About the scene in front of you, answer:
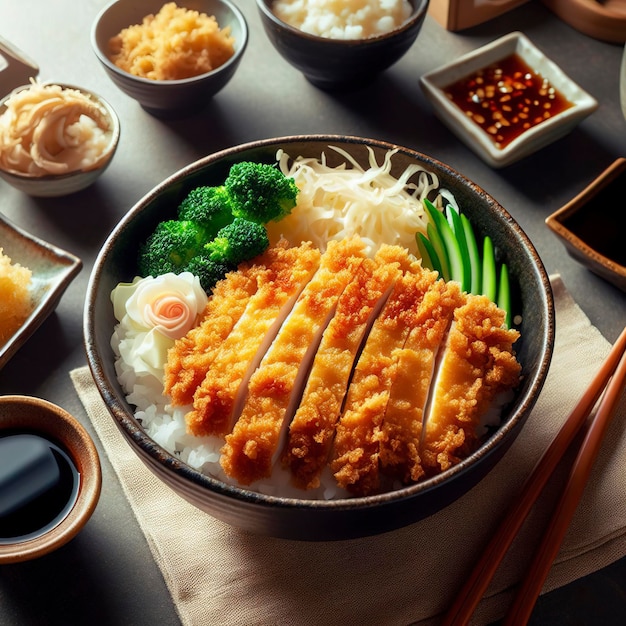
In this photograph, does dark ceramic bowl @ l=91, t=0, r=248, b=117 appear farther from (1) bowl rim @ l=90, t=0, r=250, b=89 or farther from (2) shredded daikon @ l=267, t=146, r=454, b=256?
(2) shredded daikon @ l=267, t=146, r=454, b=256

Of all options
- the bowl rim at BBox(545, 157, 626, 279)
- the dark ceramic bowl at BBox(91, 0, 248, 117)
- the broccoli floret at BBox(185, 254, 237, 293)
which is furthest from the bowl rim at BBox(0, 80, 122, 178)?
the bowl rim at BBox(545, 157, 626, 279)

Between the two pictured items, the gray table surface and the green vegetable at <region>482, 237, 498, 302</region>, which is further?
the green vegetable at <region>482, 237, 498, 302</region>

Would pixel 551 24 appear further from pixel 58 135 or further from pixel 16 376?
pixel 16 376

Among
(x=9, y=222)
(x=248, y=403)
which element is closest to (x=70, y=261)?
(x=9, y=222)

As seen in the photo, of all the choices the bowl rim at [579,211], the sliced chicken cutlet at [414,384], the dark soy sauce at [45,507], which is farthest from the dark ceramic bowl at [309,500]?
the bowl rim at [579,211]

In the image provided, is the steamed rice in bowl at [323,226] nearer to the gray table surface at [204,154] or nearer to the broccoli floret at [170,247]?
the broccoli floret at [170,247]

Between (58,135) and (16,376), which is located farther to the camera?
(58,135)

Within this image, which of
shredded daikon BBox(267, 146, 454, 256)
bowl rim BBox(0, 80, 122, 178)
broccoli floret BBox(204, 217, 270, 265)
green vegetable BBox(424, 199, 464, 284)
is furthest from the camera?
bowl rim BBox(0, 80, 122, 178)

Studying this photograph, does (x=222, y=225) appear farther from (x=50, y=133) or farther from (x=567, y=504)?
(x=567, y=504)
